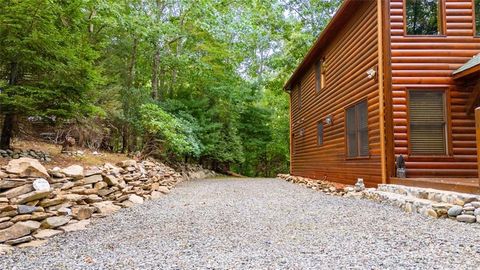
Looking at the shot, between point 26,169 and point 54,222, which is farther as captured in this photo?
point 26,169

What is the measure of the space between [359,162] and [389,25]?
2950 mm

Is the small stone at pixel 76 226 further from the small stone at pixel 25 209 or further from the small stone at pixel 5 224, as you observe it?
the small stone at pixel 5 224

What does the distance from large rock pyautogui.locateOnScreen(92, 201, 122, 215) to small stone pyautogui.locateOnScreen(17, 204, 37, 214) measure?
117cm

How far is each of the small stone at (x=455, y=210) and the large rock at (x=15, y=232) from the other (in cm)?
496

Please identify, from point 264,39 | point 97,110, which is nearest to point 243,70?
point 264,39

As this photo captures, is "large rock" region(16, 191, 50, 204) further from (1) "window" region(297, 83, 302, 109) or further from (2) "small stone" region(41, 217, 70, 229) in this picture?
(1) "window" region(297, 83, 302, 109)

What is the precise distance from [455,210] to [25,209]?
5131 millimetres

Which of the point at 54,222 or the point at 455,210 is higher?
the point at 455,210

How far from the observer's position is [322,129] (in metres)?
10.3

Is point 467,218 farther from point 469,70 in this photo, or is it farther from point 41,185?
point 41,185

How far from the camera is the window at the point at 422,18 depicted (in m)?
6.42

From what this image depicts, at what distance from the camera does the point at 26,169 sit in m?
4.18

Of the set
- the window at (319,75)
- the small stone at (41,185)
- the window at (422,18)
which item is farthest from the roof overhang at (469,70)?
the small stone at (41,185)

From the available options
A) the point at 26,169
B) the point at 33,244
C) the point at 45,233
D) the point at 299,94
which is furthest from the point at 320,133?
the point at 33,244
